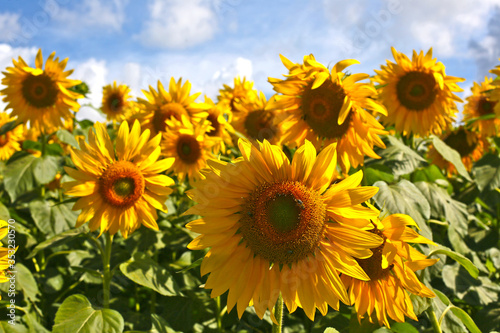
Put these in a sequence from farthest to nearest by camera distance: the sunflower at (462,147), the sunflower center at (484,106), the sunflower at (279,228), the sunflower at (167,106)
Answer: the sunflower center at (484,106) < the sunflower at (462,147) < the sunflower at (167,106) < the sunflower at (279,228)

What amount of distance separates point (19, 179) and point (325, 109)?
2.80m

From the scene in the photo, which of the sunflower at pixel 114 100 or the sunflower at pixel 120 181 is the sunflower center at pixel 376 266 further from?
the sunflower at pixel 114 100

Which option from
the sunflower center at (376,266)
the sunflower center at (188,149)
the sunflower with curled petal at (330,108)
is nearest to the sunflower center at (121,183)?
the sunflower with curled petal at (330,108)

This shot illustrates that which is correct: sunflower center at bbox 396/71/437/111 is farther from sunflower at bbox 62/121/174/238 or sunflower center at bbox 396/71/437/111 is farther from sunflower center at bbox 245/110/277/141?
sunflower at bbox 62/121/174/238

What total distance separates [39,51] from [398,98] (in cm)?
346

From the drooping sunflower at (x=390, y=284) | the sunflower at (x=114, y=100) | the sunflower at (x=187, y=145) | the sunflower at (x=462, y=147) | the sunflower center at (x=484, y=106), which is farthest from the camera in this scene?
the sunflower at (x=114, y=100)

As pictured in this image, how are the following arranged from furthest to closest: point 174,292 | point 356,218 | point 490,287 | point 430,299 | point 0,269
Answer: point 490,287
point 174,292
point 430,299
point 0,269
point 356,218

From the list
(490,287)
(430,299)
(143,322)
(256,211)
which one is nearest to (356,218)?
(256,211)

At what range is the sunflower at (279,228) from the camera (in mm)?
1729

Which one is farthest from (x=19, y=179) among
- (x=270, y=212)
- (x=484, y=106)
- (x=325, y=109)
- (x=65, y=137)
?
(x=484, y=106)

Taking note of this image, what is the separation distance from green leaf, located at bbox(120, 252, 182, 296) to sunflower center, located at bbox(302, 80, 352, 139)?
4.58 ft

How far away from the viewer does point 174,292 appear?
8.87ft

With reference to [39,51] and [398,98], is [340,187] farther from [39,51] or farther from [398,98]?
[39,51]

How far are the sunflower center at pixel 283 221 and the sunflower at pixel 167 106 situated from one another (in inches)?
98.4
